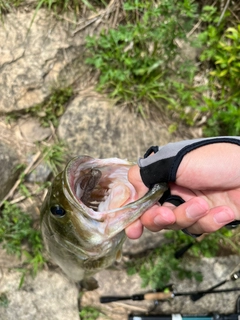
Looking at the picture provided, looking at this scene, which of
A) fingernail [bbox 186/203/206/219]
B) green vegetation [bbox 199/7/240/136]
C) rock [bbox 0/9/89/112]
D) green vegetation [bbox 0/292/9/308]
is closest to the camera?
fingernail [bbox 186/203/206/219]

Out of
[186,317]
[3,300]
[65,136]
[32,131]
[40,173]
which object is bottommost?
[186,317]

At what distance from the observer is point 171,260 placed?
134 inches

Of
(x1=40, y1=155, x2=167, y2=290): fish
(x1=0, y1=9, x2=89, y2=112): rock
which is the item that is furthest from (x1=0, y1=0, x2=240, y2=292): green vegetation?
(x1=40, y1=155, x2=167, y2=290): fish

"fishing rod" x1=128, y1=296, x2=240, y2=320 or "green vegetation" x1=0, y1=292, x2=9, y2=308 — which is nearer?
"green vegetation" x1=0, y1=292, x2=9, y2=308

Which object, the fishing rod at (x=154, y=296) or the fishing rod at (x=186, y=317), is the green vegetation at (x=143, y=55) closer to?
the fishing rod at (x=154, y=296)

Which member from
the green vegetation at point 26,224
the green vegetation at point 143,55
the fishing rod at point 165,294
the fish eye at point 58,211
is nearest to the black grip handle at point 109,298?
the fishing rod at point 165,294

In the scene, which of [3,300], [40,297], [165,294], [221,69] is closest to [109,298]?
[165,294]

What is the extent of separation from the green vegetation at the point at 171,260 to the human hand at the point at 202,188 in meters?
1.42

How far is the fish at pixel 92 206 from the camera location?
194cm

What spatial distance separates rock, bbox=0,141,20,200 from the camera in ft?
10.5

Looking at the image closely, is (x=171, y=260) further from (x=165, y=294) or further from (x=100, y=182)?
(x=100, y=182)

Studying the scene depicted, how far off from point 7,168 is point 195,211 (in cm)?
203

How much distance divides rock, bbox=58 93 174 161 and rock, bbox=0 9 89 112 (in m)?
0.33

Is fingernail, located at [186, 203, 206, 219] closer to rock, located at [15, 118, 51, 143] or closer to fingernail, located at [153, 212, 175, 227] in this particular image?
fingernail, located at [153, 212, 175, 227]
